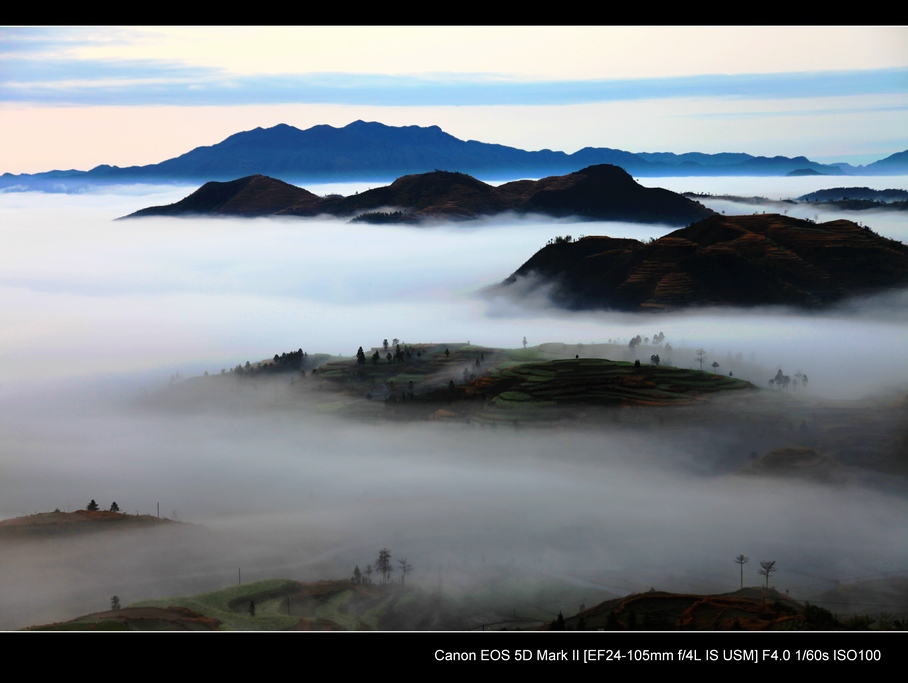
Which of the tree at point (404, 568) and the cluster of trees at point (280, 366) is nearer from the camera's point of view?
the tree at point (404, 568)

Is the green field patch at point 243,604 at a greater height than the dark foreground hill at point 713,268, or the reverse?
the dark foreground hill at point 713,268

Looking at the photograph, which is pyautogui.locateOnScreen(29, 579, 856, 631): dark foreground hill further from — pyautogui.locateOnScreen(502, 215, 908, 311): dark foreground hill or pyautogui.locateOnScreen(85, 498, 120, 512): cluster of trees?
pyautogui.locateOnScreen(502, 215, 908, 311): dark foreground hill

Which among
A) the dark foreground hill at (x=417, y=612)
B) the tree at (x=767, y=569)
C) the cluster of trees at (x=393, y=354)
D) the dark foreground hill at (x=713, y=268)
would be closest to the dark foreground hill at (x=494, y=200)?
the dark foreground hill at (x=713, y=268)

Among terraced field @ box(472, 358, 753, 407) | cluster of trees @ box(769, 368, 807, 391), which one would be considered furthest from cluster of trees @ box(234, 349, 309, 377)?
cluster of trees @ box(769, 368, 807, 391)

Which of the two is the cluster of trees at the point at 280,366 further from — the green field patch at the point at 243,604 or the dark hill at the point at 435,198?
the green field patch at the point at 243,604

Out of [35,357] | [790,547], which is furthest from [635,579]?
[35,357]

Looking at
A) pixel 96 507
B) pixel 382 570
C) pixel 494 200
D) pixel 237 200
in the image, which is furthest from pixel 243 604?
pixel 494 200
